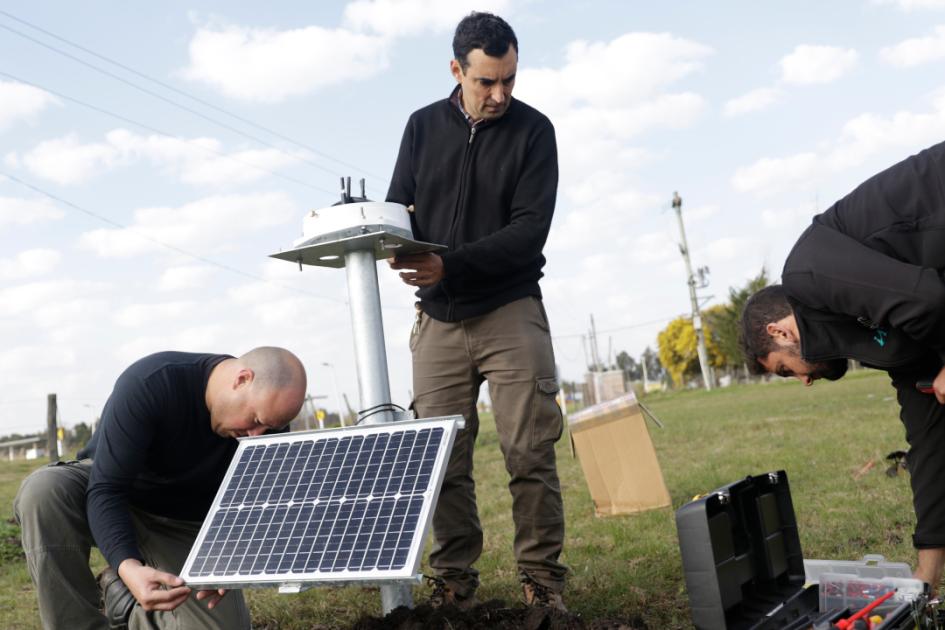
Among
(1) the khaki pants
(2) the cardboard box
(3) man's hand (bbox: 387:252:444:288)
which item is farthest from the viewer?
(2) the cardboard box

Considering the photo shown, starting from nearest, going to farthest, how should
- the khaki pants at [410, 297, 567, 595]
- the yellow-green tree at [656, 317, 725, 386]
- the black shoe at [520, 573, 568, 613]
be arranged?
the black shoe at [520, 573, 568, 613]
the khaki pants at [410, 297, 567, 595]
the yellow-green tree at [656, 317, 725, 386]

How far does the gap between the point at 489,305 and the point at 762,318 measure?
1161 millimetres

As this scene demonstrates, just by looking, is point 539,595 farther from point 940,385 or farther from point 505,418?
point 940,385

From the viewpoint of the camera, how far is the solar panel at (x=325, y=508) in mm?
2697

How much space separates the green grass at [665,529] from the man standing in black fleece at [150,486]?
0.86 m

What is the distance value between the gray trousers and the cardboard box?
3596mm

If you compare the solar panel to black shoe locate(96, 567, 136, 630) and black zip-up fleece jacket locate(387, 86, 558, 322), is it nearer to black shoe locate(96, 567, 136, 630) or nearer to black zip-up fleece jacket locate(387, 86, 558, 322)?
black shoe locate(96, 567, 136, 630)

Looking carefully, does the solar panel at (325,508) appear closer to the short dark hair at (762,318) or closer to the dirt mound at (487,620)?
the dirt mound at (487,620)

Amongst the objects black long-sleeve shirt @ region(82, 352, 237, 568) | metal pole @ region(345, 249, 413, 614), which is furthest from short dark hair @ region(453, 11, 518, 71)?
black long-sleeve shirt @ region(82, 352, 237, 568)

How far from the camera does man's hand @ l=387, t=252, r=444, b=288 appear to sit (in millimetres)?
3588

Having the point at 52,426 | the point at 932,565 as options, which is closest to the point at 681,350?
the point at 52,426

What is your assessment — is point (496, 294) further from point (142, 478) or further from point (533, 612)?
point (142, 478)

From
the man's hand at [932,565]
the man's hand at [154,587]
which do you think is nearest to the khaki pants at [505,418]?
the man's hand at [154,587]

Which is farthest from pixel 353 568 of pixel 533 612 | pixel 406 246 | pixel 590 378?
pixel 590 378
